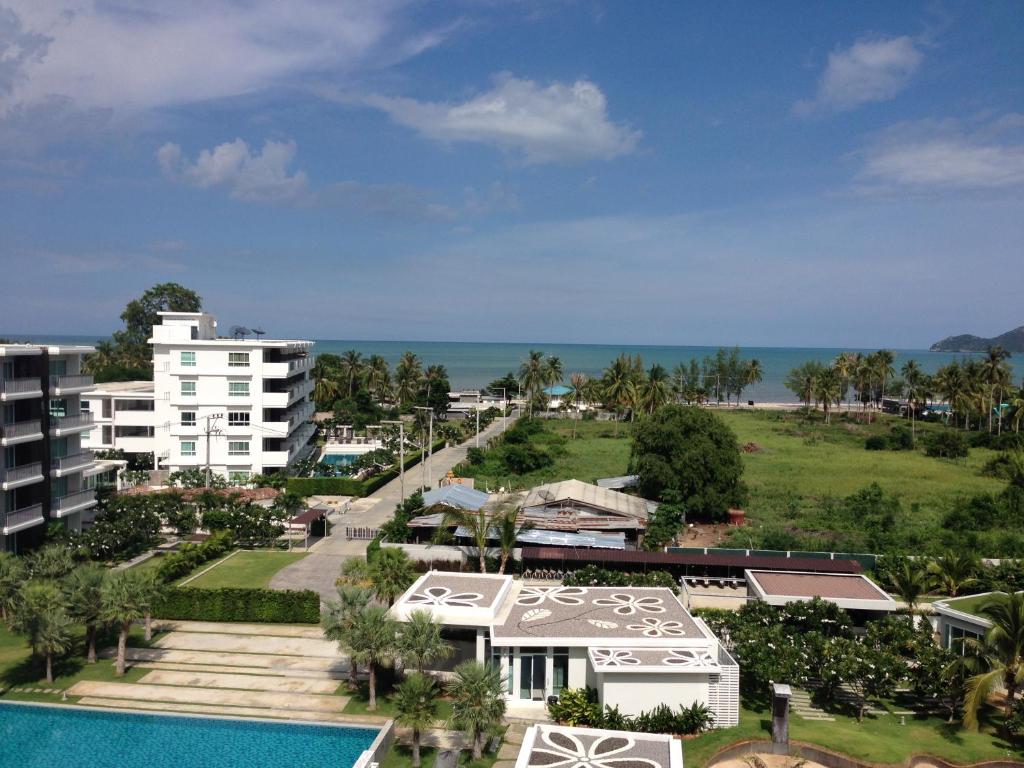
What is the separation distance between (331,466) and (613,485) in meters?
20.9

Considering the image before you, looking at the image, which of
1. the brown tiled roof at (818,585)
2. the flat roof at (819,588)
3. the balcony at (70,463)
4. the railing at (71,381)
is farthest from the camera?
the railing at (71,381)

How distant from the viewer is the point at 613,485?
51.2 meters

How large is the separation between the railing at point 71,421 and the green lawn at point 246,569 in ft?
32.8

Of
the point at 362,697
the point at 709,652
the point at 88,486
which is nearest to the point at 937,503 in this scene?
the point at 709,652

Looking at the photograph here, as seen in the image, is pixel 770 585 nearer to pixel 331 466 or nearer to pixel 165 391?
pixel 331 466

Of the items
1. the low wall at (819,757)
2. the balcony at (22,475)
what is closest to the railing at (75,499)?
the balcony at (22,475)

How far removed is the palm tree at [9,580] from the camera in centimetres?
2516

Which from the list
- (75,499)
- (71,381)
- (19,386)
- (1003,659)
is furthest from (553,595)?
(71,381)

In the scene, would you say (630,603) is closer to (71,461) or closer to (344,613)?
(344,613)

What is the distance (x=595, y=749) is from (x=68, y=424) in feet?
107

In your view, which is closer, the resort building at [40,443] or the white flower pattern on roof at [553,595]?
the white flower pattern on roof at [553,595]

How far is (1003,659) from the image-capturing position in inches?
855

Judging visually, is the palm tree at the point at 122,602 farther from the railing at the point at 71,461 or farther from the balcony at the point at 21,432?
the railing at the point at 71,461

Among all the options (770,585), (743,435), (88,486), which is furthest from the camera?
(743,435)
